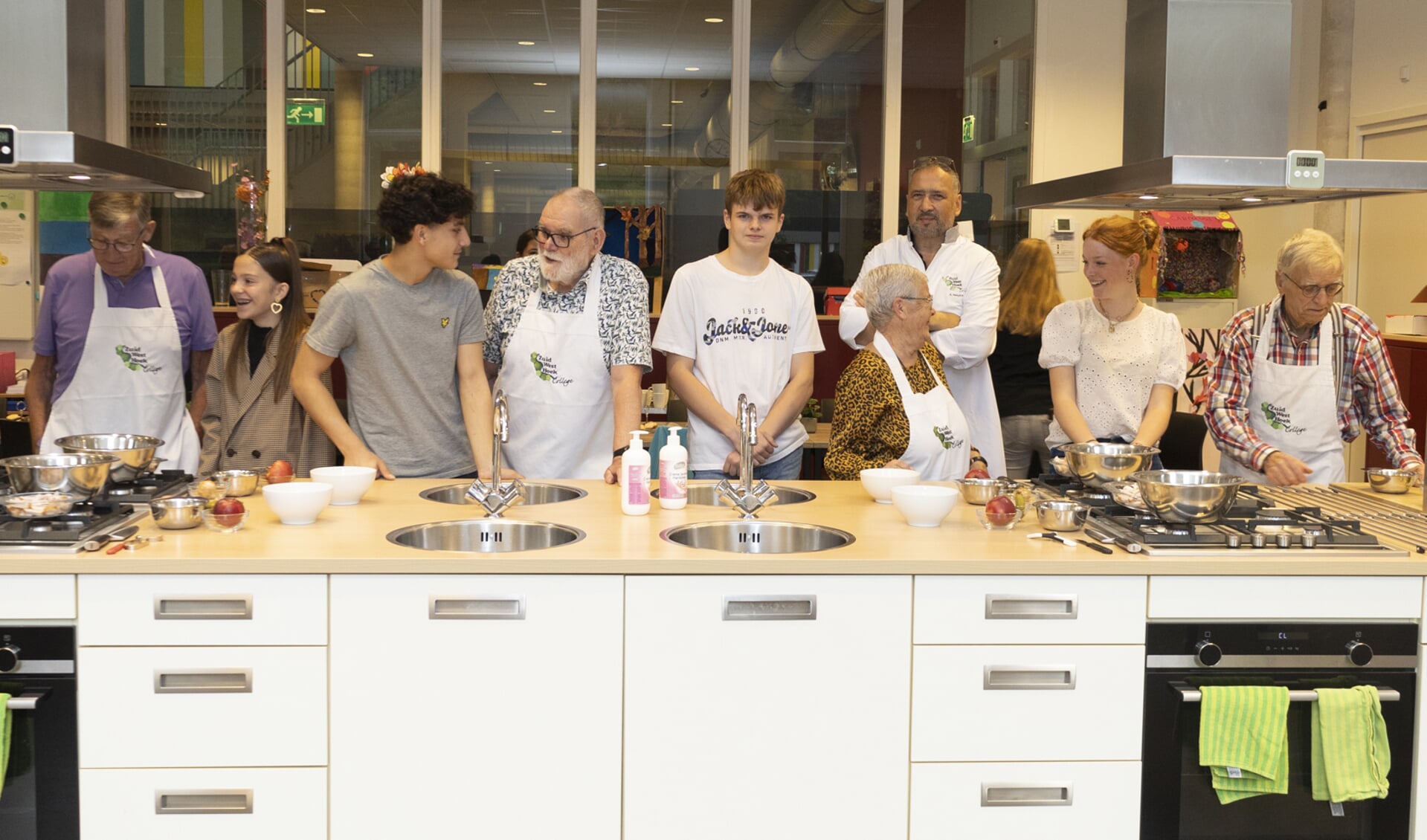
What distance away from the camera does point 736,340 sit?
3850 millimetres

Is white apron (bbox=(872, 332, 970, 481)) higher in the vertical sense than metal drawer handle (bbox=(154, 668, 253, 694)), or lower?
higher

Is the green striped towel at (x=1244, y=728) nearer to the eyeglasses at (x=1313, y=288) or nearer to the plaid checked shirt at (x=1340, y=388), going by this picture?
the plaid checked shirt at (x=1340, y=388)

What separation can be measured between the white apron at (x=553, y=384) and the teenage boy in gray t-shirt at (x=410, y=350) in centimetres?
11

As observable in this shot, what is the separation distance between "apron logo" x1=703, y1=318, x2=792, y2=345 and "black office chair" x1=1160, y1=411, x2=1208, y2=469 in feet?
5.39

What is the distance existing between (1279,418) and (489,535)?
2.38 meters

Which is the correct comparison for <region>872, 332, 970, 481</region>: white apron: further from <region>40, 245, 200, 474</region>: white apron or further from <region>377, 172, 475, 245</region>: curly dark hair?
<region>40, 245, 200, 474</region>: white apron

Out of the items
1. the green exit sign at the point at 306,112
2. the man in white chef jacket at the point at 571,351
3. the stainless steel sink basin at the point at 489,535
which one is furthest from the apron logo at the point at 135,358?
the green exit sign at the point at 306,112

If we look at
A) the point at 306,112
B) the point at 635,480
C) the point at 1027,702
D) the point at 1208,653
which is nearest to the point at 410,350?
the point at 635,480

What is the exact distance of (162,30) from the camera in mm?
7312

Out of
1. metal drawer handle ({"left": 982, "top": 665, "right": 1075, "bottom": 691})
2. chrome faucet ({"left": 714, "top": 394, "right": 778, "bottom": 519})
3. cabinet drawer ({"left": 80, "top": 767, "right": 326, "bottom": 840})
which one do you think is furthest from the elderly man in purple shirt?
metal drawer handle ({"left": 982, "top": 665, "right": 1075, "bottom": 691})

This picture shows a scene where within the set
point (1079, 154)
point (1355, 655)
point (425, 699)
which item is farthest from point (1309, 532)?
point (1079, 154)

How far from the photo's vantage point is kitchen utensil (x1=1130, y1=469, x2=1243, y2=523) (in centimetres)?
287

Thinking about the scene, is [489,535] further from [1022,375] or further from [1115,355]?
[1022,375]

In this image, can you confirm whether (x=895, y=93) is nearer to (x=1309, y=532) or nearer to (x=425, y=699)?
(x=1309, y=532)
